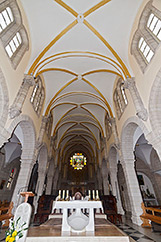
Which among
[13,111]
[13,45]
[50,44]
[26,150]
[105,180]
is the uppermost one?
[50,44]

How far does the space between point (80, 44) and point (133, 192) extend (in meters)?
10.3

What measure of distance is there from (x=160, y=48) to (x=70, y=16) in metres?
5.51

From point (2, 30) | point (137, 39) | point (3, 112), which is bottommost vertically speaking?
point (3, 112)

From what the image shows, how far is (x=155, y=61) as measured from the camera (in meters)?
5.85

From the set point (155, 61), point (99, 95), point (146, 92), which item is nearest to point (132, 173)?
point (146, 92)

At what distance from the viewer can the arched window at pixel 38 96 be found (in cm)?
988

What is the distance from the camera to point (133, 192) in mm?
8094

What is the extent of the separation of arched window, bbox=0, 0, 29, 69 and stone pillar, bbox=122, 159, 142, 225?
9.10 m

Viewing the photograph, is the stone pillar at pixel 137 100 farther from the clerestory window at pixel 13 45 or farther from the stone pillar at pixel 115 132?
the clerestory window at pixel 13 45

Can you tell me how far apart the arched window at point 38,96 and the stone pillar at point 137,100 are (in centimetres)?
630

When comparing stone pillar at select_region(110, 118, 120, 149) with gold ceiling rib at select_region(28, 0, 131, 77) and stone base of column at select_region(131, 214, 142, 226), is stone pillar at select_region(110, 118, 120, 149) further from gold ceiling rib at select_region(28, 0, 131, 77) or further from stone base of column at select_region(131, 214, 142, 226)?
gold ceiling rib at select_region(28, 0, 131, 77)

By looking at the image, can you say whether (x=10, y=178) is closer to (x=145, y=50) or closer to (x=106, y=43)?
(x=106, y=43)

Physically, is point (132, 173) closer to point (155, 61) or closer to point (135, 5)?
point (155, 61)

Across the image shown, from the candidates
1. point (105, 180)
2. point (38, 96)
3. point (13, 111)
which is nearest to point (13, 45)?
point (13, 111)
